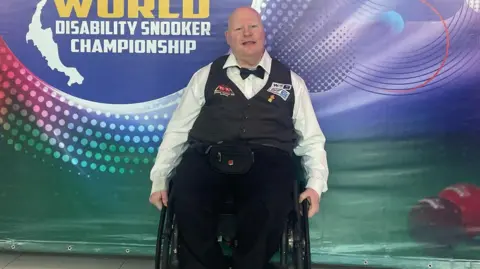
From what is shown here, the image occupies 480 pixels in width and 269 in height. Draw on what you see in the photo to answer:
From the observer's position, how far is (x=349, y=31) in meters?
2.42

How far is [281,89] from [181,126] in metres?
0.45

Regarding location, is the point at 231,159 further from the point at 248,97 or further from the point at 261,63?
the point at 261,63

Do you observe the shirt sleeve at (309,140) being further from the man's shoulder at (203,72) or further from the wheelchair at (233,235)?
the man's shoulder at (203,72)

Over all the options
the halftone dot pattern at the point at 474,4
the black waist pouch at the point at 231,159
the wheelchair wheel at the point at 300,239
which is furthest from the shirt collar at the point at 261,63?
the halftone dot pattern at the point at 474,4

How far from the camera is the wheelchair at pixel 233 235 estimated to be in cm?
200

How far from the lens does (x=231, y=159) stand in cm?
206

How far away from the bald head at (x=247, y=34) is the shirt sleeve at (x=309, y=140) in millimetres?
212

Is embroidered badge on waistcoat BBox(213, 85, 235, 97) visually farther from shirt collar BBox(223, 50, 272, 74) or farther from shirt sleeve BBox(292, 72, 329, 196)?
shirt sleeve BBox(292, 72, 329, 196)

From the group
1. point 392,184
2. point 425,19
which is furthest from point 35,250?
point 425,19

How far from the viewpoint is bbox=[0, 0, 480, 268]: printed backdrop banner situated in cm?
240

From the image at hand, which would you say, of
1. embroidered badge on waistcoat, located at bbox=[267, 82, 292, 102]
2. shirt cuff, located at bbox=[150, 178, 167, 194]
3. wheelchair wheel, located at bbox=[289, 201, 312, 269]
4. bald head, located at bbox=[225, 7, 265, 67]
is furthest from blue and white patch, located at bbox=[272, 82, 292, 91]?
shirt cuff, located at bbox=[150, 178, 167, 194]

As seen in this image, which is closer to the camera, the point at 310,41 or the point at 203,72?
the point at 203,72

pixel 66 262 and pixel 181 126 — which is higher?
pixel 181 126

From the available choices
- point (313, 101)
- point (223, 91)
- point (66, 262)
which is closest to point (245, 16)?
point (223, 91)
